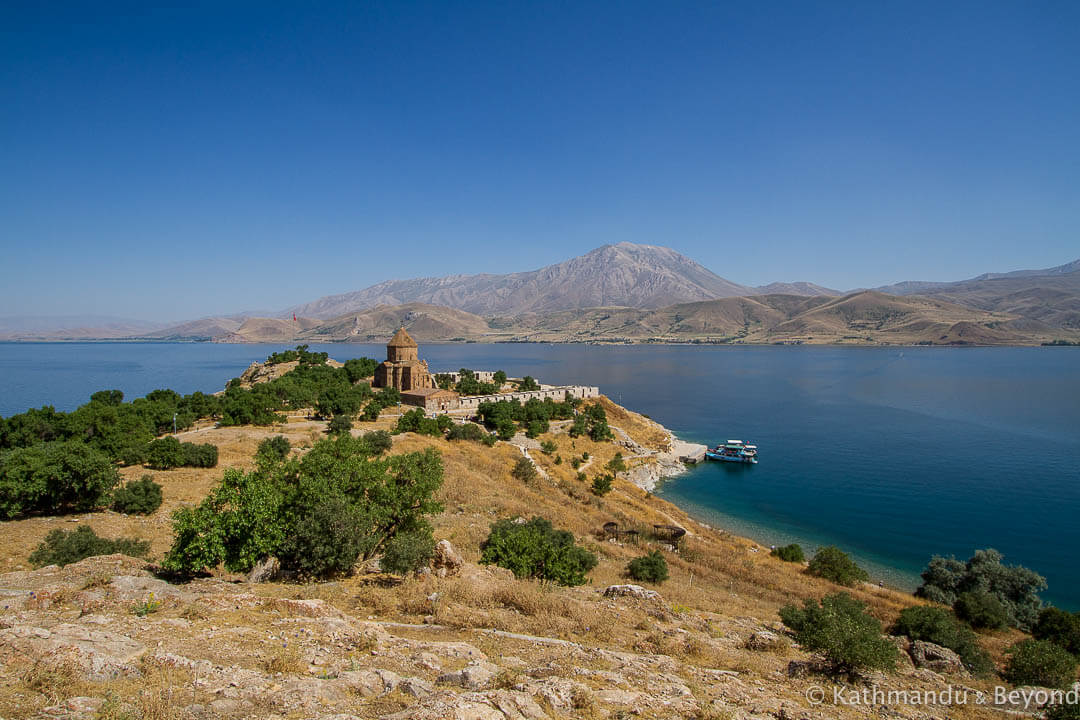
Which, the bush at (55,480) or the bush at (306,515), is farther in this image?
the bush at (55,480)

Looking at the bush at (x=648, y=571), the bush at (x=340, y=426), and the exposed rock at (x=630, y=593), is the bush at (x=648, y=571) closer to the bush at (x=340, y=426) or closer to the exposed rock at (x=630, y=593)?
the exposed rock at (x=630, y=593)

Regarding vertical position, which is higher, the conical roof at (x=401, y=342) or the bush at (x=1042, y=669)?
the conical roof at (x=401, y=342)

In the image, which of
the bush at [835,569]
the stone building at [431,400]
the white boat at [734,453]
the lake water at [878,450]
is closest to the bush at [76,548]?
the bush at [835,569]

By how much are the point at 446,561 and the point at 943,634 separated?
13.6 meters

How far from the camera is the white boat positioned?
46.7 meters

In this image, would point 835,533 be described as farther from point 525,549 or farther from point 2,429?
point 2,429

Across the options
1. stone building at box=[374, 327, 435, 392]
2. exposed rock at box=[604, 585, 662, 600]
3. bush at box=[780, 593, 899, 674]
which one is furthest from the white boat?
bush at box=[780, 593, 899, 674]

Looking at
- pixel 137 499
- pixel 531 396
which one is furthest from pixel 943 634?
pixel 531 396

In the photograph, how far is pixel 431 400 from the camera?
4481 cm

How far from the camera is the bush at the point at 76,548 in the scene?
466 inches

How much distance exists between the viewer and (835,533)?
31.2 m

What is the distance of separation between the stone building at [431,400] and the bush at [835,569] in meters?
31.5

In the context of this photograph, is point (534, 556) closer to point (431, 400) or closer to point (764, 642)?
point (764, 642)

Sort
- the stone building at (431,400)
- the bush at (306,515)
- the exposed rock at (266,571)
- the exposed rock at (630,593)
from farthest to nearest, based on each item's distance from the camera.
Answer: the stone building at (431,400)
the exposed rock at (630,593)
the exposed rock at (266,571)
the bush at (306,515)
